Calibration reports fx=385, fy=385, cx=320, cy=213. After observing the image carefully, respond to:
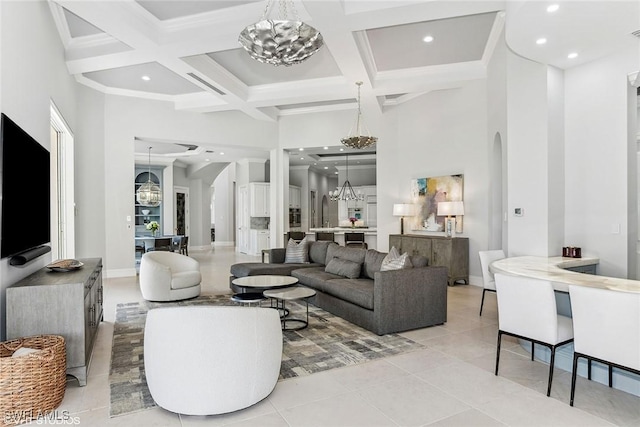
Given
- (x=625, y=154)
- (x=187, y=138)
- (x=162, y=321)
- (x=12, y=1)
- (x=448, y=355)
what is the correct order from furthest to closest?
(x=187, y=138)
(x=625, y=154)
(x=448, y=355)
(x=12, y=1)
(x=162, y=321)

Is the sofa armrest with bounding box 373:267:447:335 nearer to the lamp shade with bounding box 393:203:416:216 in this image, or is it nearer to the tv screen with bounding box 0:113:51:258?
the tv screen with bounding box 0:113:51:258

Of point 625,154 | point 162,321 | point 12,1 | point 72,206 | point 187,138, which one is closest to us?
point 162,321

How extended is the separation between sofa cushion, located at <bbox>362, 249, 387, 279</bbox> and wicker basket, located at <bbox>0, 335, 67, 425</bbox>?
3.47 meters

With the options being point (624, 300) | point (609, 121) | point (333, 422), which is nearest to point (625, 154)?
point (609, 121)

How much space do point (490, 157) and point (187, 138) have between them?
19.6 feet

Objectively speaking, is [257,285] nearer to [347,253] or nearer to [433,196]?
[347,253]

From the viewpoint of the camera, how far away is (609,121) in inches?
172

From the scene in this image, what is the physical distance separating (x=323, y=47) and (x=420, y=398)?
4.48 meters

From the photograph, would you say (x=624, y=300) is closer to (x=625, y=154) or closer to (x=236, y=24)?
(x=625, y=154)

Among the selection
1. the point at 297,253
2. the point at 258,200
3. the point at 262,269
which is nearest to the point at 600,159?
the point at 297,253

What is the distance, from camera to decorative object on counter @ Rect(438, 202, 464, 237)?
6859 mm

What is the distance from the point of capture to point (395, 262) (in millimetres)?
4449

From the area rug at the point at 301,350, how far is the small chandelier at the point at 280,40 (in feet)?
8.96

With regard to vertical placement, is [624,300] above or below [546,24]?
below
